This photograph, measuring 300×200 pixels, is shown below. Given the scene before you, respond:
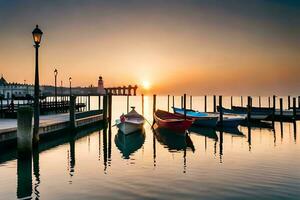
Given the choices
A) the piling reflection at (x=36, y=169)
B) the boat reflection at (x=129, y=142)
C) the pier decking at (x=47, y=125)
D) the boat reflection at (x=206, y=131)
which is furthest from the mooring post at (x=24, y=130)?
the boat reflection at (x=206, y=131)

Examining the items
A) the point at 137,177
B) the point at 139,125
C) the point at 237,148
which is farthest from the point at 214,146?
the point at 137,177

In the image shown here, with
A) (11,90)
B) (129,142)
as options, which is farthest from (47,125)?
(11,90)

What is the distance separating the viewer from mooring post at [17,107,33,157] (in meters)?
17.2

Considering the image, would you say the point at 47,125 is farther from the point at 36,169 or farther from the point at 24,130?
the point at 36,169

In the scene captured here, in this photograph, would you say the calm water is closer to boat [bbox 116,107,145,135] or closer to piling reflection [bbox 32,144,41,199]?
piling reflection [bbox 32,144,41,199]

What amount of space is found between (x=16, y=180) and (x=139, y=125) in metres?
19.8

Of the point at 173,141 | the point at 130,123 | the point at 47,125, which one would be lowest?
the point at 173,141

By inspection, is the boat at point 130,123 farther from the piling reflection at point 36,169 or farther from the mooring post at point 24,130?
the mooring post at point 24,130

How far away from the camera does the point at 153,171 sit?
673 inches

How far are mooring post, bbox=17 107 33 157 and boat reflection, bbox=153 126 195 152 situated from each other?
10721 millimetres

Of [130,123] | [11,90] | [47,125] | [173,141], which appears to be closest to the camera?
[47,125]

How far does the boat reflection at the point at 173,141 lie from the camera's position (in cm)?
2564

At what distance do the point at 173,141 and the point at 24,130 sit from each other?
46.8 ft

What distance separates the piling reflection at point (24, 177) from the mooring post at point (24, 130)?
30cm
